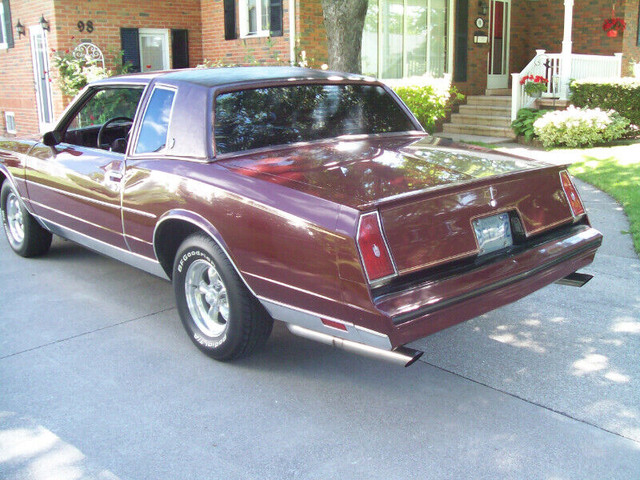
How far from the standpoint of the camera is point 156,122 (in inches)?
181

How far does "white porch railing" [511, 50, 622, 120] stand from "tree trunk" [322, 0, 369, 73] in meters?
6.54

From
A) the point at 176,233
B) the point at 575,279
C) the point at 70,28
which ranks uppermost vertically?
the point at 70,28

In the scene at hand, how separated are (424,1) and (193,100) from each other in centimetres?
1197

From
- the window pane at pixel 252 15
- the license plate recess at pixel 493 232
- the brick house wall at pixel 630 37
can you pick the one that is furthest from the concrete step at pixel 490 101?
the license plate recess at pixel 493 232

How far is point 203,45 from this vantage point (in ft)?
51.9

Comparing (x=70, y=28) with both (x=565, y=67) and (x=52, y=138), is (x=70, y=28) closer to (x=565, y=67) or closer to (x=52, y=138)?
(x=52, y=138)

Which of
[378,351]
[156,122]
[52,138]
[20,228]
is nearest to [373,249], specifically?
[378,351]

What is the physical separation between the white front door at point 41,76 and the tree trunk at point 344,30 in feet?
28.1

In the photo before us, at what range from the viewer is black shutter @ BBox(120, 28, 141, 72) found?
1484cm

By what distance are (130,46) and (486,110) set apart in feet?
26.1

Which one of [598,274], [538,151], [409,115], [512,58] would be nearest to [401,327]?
[409,115]

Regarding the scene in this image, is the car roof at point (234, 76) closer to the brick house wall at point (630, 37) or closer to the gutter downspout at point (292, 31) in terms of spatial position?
the gutter downspout at point (292, 31)

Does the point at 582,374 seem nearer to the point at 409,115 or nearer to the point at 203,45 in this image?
the point at 409,115

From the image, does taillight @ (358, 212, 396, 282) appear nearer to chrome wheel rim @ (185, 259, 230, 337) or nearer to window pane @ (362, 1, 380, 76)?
chrome wheel rim @ (185, 259, 230, 337)
